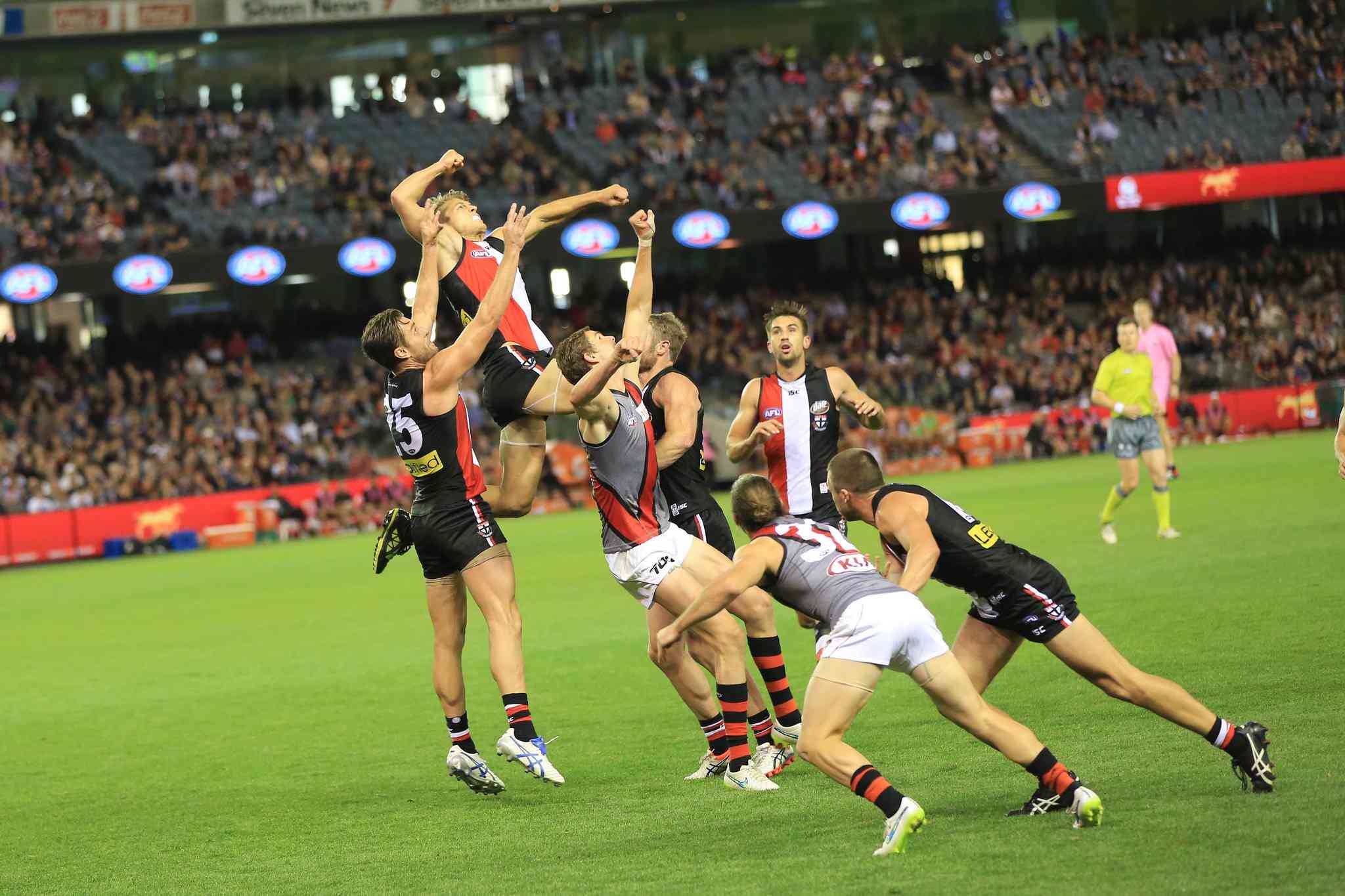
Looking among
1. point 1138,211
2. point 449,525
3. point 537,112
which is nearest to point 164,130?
point 537,112

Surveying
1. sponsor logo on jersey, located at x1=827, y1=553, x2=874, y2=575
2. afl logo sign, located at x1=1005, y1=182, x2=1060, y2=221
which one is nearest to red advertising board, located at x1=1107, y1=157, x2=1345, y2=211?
afl logo sign, located at x1=1005, y1=182, x2=1060, y2=221

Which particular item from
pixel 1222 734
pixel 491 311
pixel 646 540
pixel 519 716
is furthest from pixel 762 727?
pixel 491 311

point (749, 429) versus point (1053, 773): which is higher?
point (749, 429)

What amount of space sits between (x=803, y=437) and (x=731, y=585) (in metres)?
3.37

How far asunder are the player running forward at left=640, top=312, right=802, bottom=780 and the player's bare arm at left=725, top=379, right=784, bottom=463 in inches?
10.0

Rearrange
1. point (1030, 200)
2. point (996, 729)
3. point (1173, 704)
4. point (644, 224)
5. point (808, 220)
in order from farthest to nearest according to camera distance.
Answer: point (1030, 200) → point (808, 220) → point (644, 224) → point (1173, 704) → point (996, 729)

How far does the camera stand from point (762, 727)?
26.3 ft

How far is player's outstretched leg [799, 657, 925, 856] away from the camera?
20.0ft

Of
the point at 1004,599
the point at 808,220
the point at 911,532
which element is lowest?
the point at 1004,599

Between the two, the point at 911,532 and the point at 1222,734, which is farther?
the point at 911,532

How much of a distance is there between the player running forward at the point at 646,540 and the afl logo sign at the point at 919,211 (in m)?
29.8

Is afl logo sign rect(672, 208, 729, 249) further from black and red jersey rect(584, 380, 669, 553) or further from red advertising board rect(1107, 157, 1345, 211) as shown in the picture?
black and red jersey rect(584, 380, 669, 553)

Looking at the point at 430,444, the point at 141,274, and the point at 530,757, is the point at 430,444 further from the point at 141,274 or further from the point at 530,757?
the point at 141,274

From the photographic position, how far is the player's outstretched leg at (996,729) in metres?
6.21
